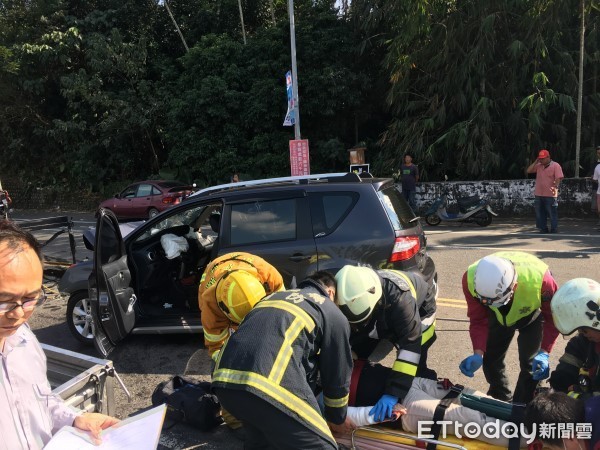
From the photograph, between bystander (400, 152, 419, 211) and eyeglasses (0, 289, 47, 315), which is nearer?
eyeglasses (0, 289, 47, 315)

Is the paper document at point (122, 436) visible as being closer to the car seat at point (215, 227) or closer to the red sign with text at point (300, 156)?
the car seat at point (215, 227)

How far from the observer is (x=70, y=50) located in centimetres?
2022

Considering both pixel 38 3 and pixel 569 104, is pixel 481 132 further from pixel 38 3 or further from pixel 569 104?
pixel 38 3

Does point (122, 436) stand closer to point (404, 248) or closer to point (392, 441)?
point (392, 441)

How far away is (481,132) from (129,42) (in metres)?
16.0

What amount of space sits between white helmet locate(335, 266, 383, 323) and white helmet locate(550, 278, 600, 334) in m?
0.96

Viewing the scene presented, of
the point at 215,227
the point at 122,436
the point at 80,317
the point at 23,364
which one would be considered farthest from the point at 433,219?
the point at 23,364

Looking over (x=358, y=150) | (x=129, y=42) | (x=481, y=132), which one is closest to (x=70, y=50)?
(x=129, y=42)

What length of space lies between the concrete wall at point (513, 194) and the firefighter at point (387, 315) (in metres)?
10.0

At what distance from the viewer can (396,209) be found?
4379 millimetres

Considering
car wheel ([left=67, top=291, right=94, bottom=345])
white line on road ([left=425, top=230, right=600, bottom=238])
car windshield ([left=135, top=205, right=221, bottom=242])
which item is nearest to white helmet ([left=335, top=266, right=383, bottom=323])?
car windshield ([left=135, top=205, right=221, bottom=242])

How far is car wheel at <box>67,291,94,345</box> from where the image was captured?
15.9 feet

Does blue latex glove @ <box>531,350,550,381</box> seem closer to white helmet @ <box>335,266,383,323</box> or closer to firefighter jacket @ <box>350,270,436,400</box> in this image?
firefighter jacket @ <box>350,270,436,400</box>

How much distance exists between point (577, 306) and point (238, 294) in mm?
1846
